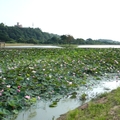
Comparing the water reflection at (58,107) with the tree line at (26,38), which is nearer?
the water reflection at (58,107)

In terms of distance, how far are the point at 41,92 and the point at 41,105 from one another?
602mm

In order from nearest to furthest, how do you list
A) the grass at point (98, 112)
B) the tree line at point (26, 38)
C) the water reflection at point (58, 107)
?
the grass at point (98, 112), the water reflection at point (58, 107), the tree line at point (26, 38)

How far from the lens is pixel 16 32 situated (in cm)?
4591

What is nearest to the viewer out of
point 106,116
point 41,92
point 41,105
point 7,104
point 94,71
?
point 106,116

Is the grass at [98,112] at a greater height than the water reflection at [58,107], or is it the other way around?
the grass at [98,112]

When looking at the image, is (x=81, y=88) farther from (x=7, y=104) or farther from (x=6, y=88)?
(x=7, y=104)

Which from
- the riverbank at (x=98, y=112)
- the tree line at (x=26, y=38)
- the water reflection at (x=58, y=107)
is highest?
the tree line at (x=26, y=38)

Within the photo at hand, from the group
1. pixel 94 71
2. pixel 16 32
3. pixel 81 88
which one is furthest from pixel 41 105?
pixel 16 32

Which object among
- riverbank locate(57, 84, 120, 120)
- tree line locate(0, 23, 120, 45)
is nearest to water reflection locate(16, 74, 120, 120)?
riverbank locate(57, 84, 120, 120)

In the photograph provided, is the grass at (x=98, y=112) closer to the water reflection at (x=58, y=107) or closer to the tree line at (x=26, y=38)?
the water reflection at (x=58, y=107)

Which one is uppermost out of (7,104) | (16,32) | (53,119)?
(16,32)

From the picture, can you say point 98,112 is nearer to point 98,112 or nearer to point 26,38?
point 98,112

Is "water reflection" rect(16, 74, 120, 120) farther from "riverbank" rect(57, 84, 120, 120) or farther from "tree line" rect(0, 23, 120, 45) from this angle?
"tree line" rect(0, 23, 120, 45)

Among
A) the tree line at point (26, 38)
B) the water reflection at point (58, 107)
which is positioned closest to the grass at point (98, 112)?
the water reflection at point (58, 107)
